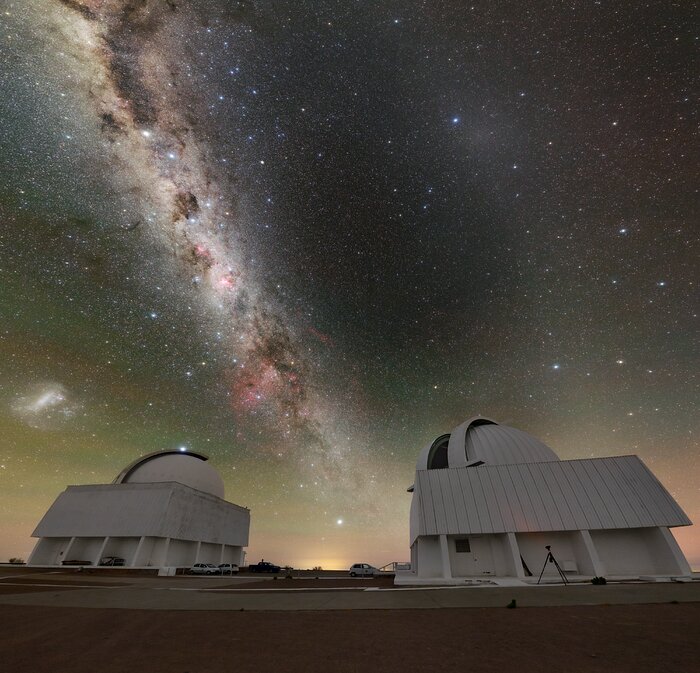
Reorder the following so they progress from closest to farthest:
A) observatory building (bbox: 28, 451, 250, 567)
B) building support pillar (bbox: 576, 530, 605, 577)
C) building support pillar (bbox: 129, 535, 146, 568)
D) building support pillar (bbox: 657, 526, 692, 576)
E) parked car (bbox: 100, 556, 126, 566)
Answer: building support pillar (bbox: 657, 526, 692, 576), building support pillar (bbox: 576, 530, 605, 577), building support pillar (bbox: 129, 535, 146, 568), parked car (bbox: 100, 556, 126, 566), observatory building (bbox: 28, 451, 250, 567)

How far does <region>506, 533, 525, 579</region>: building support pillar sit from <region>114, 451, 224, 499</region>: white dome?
Answer: 125 feet

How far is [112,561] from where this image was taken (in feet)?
116

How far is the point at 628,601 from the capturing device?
11.2 m

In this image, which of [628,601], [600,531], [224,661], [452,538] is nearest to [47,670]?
[224,661]

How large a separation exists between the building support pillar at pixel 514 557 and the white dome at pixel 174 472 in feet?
125

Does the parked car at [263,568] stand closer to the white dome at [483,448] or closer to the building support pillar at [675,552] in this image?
the white dome at [483,448]

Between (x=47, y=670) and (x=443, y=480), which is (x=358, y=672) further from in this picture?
(x=443, y=480)

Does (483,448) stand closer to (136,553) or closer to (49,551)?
(136,553)

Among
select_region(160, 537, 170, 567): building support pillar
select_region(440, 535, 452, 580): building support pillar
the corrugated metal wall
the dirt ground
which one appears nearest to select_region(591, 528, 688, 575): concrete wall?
the corrugated metal wall

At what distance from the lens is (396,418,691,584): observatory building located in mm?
22547

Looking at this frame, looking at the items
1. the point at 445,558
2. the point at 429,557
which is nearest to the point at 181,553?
the point at 429,557

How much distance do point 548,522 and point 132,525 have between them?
39663 millimetres

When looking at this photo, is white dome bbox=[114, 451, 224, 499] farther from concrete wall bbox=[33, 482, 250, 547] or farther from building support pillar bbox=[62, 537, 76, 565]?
building support pillar bbox=[62, 537, 76, 565]

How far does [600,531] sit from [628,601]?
15302 mm
